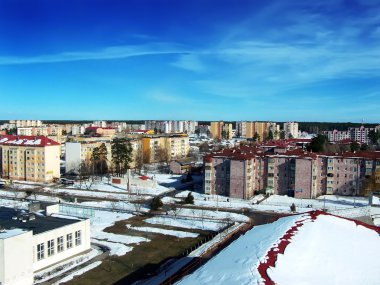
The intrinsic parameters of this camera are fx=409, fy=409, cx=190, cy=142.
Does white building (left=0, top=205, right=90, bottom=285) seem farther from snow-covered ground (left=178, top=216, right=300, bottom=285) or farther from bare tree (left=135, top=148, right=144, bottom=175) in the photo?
bare tree (left=135, top=148, right=144, bottom=175)

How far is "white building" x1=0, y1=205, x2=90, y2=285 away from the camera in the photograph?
19703 millimetres

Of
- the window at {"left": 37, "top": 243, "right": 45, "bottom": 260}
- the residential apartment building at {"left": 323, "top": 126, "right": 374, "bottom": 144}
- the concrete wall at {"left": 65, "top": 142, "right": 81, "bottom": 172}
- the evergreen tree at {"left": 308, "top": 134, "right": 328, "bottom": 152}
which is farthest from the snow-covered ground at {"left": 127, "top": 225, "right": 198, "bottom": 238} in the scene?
the residential apartment building at {"left": 323, "top": 126, "right": 374, "bottom": 144}

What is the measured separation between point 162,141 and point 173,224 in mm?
47138

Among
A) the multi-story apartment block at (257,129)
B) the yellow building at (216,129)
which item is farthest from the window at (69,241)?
the yellow building at (216,129)

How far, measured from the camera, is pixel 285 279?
12.5m

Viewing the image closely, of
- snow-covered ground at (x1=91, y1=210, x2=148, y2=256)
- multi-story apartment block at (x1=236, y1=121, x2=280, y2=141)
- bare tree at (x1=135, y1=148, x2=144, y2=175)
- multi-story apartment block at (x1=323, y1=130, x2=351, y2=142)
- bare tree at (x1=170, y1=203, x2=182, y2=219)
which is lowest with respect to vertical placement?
snow-covered ground at (x1=91, y1=210, x2=148, y2=256)

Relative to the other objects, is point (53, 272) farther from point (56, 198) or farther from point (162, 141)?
point (162, 141)

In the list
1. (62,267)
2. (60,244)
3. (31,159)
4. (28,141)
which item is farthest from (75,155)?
(62,267)

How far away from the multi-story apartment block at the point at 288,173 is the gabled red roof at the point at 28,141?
23173mm

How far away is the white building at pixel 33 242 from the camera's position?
64.6ft

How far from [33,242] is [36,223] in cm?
278

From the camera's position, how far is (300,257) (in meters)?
14.6

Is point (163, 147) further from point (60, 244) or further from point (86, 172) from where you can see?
point (60, 244)

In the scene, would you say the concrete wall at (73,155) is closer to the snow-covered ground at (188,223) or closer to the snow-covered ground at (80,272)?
the snow-covered ground at (188,223)
